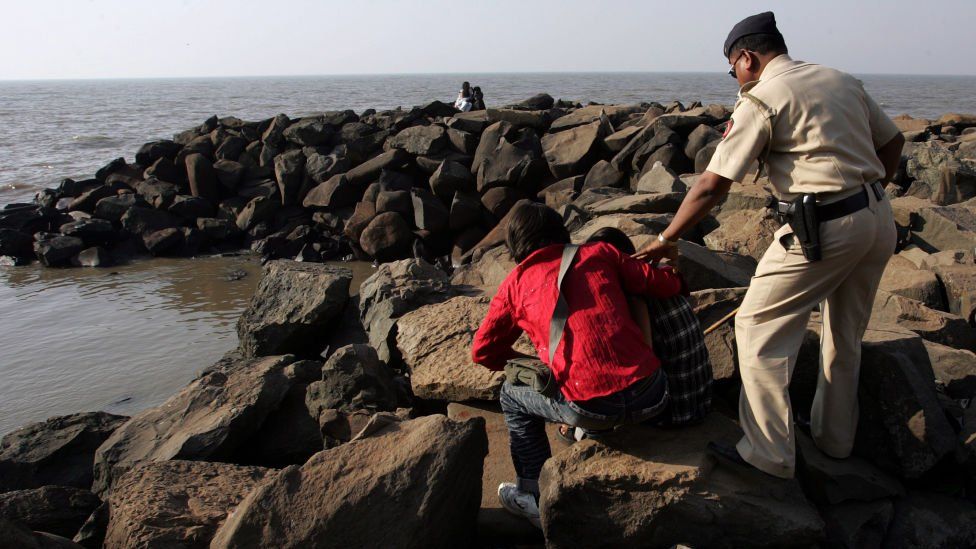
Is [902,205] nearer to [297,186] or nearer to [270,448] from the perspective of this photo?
[270,448]

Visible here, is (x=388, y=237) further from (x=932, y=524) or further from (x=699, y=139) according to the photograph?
(x=932, y=524)

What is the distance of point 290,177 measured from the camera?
14.1 m

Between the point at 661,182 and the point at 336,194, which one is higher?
the point at 661,182

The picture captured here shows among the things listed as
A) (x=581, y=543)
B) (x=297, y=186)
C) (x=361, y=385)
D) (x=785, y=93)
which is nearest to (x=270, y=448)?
(x=361, y=385)

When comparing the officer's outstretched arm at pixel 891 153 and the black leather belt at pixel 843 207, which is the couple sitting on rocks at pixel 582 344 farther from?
the officer's outstretched arm at pixel 891 153

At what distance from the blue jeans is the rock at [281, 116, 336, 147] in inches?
486

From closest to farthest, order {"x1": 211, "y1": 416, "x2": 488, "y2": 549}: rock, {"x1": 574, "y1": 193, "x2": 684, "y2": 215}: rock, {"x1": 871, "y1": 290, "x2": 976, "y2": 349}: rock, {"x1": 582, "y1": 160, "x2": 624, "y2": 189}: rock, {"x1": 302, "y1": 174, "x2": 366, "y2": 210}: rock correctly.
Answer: {"x1": 211, "y1": 416, "x2": 488, "y2": 549}: rock, {"x1": 871, "y1": 290, "x2": 976, "y2": 349}: rock, {"x1": 574, "y1": 193, "x2": 684, "y2": 215}: rock, {"x1": 582, "y1": 160, "x2": 624, "y2": 189}: rock, {"x1": 302, "y1": 174, "x2": 366, "y2": 210}: rock

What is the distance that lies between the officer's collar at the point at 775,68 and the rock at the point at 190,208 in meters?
12.8

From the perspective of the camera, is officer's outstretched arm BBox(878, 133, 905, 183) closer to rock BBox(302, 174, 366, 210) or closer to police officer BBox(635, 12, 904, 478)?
police officer BBox(635, 12, 904, 478)

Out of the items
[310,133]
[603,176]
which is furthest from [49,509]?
[310,133]

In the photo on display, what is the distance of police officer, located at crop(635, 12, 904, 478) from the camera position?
2.93 meters

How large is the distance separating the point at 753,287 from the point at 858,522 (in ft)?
3.54

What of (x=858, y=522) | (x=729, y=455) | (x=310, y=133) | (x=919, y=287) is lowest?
(x=858, y=522)

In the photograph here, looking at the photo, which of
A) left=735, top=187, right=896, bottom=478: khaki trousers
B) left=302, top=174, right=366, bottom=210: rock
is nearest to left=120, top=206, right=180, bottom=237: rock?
left=302, top=174, right=366, bottom=210: rock
